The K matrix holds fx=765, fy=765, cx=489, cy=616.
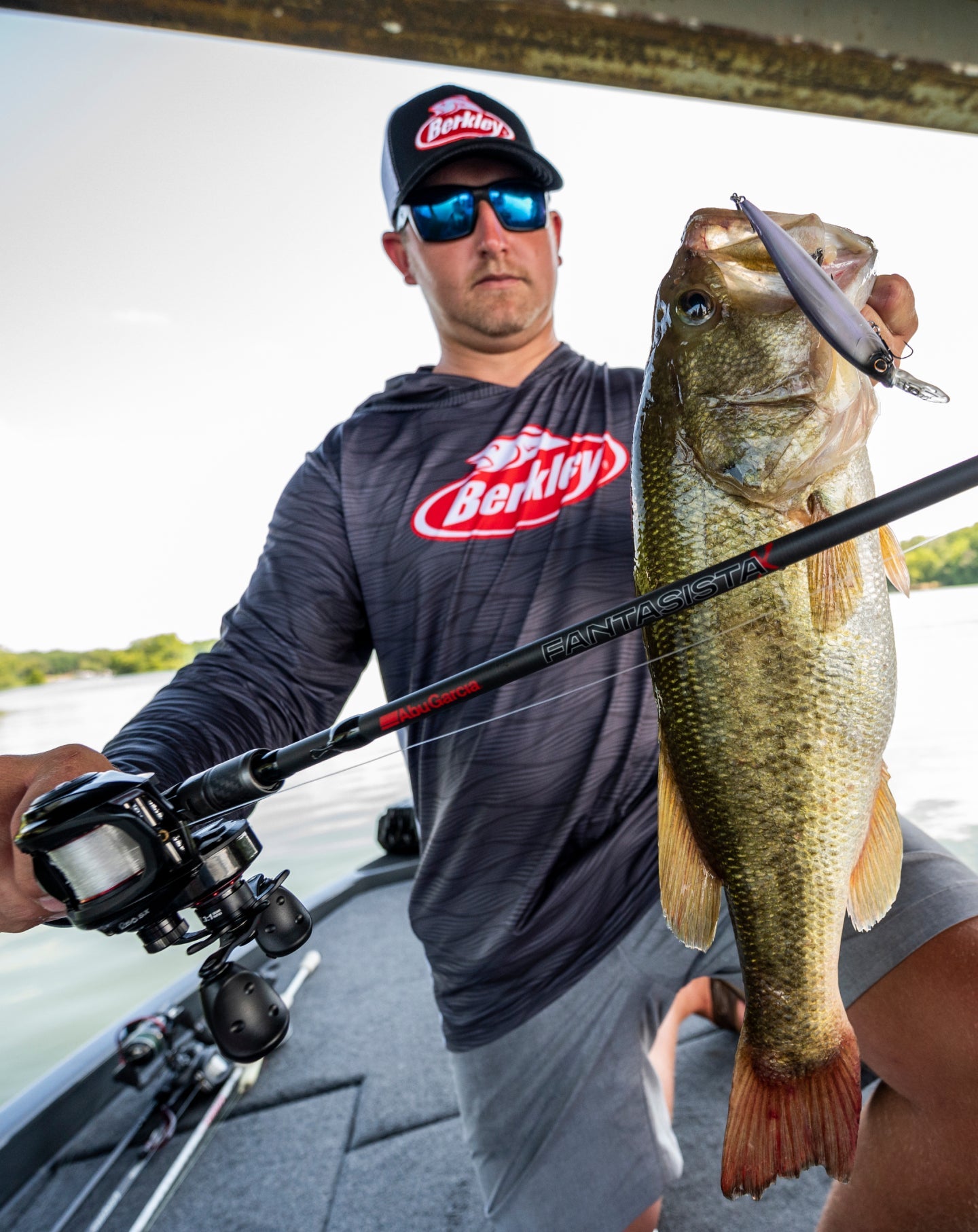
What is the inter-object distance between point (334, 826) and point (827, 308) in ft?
29.1

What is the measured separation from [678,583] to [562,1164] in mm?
1542

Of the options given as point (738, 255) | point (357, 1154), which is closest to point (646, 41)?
point (738, 255)

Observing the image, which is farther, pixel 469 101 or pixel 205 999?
pixel 469 101

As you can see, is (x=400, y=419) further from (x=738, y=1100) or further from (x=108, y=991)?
(x=108, y=991)

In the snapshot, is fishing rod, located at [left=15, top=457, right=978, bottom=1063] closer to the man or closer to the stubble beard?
the man

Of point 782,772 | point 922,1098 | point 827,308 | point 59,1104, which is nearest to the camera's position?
point 827,308

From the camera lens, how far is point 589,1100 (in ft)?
5.99

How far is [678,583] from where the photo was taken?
1.04 meters

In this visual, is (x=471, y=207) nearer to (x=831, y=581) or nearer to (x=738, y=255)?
(x=738, y=255)

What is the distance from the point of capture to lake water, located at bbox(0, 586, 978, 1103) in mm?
4914

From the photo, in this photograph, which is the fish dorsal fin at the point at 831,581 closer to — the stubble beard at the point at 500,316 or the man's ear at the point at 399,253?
the stubble beard at the point at 500,316

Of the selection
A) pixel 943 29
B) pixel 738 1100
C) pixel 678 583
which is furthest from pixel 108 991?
pixel 943 29

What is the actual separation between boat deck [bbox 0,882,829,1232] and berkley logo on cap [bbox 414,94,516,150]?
2790 millimetres

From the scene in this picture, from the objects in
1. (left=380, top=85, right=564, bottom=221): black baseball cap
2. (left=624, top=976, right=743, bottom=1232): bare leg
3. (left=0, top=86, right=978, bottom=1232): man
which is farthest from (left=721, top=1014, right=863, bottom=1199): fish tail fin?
(left=380, top=85, right=564, bottom=221): black baseball cap
